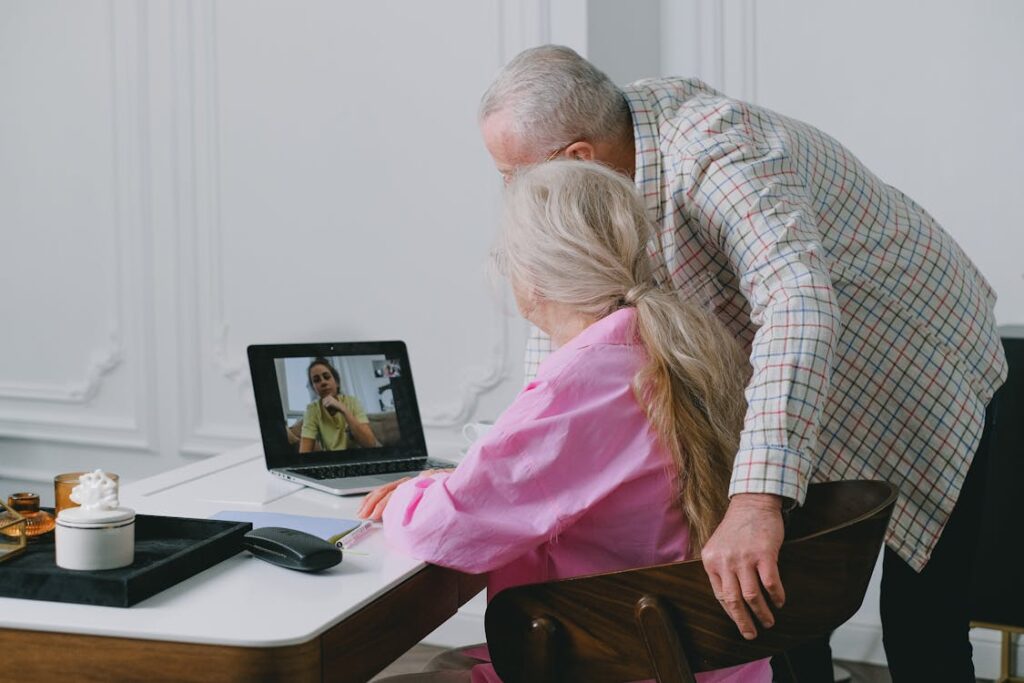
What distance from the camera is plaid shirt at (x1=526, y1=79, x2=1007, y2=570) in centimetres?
160

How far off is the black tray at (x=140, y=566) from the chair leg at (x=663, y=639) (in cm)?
50

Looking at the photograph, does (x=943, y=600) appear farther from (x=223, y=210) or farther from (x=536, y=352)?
(x=223, y=210)

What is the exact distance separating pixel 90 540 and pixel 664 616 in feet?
2.04

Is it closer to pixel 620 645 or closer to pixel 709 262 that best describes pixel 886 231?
pixel 709 262

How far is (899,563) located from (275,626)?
1144mm

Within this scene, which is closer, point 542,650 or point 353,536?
point 542,650

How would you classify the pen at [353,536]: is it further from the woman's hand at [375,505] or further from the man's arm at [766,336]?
the man's arm at [766,336]

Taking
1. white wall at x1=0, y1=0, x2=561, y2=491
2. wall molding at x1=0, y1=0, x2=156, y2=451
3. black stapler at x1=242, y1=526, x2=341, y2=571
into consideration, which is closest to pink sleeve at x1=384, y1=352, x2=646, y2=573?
black stapler at x1=242, y1=526, x2=341, y2=571

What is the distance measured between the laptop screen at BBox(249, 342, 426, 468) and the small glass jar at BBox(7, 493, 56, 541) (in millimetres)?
555

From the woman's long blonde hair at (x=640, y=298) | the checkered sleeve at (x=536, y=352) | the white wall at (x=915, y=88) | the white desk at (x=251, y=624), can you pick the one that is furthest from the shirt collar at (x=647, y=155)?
the white wall at (x=915, y=88)

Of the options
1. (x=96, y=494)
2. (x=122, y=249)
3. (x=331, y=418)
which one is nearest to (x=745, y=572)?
(x=96, y=494)

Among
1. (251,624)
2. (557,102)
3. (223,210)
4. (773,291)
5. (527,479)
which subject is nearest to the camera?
(251,624)

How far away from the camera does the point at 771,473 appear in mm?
1259

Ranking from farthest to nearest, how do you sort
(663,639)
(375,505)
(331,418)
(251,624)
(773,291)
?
1. (331,418)
2. (375,505)
3. (773,291)
4. (663,639)
5. (251,624)
